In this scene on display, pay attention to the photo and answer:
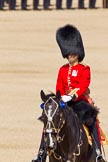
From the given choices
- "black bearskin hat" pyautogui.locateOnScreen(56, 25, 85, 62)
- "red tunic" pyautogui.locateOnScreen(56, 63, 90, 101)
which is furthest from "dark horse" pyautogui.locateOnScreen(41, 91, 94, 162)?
"black bearskin hat" pyautogui.locateOnScreen(56, 25, 85, 62)

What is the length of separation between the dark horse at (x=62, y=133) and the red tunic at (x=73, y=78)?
345mm

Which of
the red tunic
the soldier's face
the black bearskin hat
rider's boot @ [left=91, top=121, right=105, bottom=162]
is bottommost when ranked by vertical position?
rider's boot @ [left=91, top=121, right=105, bottom=162]

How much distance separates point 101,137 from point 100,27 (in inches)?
592

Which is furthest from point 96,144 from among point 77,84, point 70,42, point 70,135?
point 70,42

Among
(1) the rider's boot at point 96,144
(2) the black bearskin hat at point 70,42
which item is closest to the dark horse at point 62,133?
(1) the rider's boot at point 96,144

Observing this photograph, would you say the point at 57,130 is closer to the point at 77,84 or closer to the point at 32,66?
the point at 77,84

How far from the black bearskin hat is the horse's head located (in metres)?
1.01

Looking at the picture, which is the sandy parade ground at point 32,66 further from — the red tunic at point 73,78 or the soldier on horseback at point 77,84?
the red tunic at point 73,78

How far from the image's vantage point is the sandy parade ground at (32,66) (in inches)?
474

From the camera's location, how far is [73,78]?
7.71 metres

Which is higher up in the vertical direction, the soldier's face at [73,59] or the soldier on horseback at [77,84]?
the soldier's face at [73,59]

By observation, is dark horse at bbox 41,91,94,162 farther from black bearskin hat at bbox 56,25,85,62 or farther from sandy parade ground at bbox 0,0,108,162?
sandy parade ground at bbox 0,0,108,162

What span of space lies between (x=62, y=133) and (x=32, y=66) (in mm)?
11064

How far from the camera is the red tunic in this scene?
768 cm
